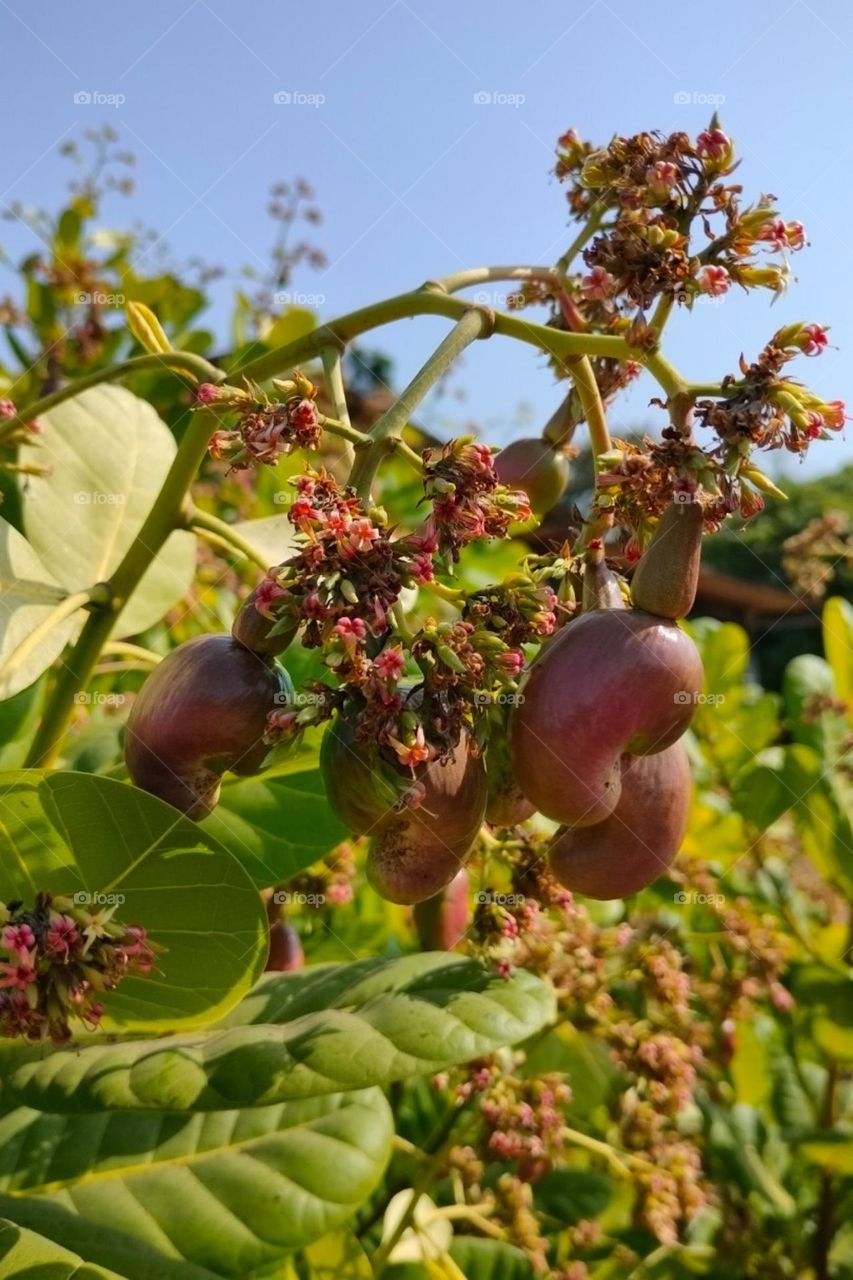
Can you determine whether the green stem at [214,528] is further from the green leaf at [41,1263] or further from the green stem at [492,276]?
the green leaf at [41,1263]

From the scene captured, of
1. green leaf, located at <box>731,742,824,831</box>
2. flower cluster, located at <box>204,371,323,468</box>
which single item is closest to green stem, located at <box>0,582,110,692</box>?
flower cluster, located at <box>204,371,323,468</box>

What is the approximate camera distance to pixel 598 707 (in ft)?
2.57

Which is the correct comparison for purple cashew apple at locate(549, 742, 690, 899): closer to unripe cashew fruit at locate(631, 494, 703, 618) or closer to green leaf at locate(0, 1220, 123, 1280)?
unripe cashew fruit at locate(631, 494, 703, 618)

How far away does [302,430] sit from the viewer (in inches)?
31.1

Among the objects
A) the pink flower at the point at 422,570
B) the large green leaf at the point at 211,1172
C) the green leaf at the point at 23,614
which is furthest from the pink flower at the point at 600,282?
the large green leaf at the point at 211,1172

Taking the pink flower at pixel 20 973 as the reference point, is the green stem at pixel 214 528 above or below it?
above

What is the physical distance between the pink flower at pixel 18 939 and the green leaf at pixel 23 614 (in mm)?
201

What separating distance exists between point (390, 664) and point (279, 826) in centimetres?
50

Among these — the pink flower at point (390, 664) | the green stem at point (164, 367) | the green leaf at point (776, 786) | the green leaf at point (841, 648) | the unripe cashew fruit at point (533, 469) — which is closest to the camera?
the pink flower at point (390, 664)

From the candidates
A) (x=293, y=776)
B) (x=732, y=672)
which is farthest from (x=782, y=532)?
(x=293, y=776)

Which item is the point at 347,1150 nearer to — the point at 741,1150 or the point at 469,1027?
the point at 469,1027

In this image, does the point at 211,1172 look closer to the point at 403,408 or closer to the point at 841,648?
the point at 403,408

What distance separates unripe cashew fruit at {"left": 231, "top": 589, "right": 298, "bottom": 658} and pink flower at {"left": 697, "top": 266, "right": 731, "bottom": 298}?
0.40 metres

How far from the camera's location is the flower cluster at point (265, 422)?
2.59 ft
